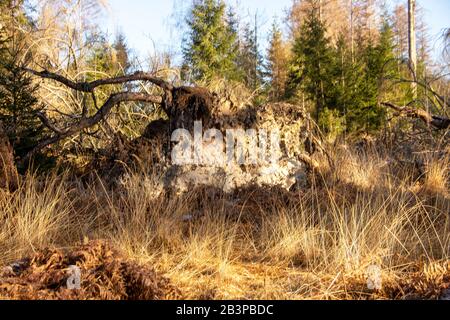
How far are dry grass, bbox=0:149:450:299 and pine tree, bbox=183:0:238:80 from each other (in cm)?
1471

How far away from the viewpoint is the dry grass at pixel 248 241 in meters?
3.03

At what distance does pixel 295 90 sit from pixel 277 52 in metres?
7.42

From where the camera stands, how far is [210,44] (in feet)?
64.5

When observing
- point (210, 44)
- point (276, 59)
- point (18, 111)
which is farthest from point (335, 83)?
point (18, 111)

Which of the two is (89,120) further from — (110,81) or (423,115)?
(423,115)

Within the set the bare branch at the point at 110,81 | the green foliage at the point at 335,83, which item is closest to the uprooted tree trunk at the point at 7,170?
the bare branch at the point at 110,81

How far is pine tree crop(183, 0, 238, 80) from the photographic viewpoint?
64.1 ft

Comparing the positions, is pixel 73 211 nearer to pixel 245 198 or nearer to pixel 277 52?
pixel 245 198

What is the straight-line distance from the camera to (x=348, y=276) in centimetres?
317

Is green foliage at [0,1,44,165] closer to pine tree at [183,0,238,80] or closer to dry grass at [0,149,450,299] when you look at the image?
dry grass at [0,149,450,299]

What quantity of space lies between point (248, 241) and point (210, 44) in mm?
16675

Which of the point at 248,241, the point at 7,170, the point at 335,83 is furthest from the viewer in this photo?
the point at 335,83

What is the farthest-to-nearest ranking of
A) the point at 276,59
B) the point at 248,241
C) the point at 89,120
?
the point at 276,59, the point at 89,120, the point at 248,241

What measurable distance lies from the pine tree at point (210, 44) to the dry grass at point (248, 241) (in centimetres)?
1471
